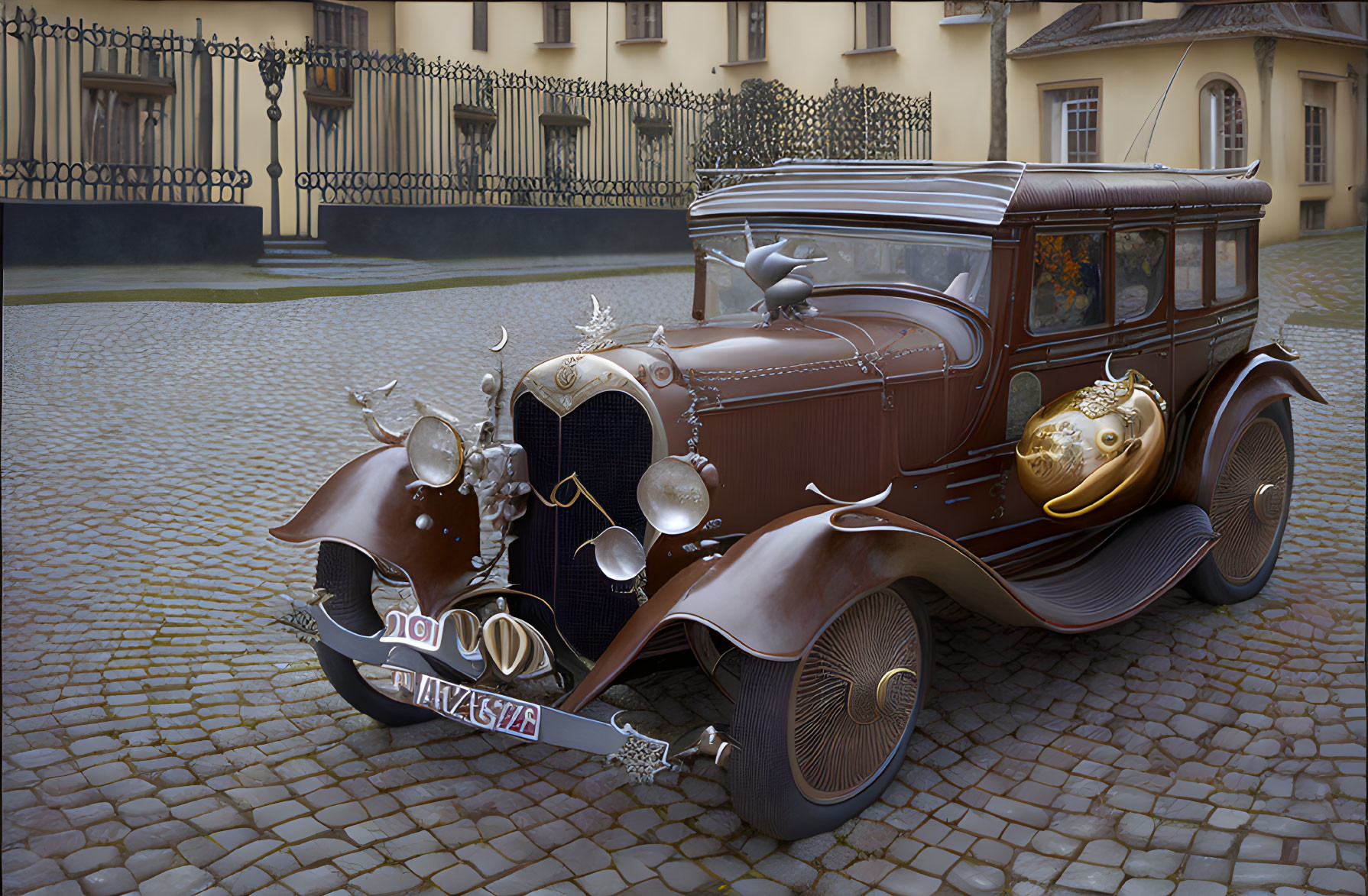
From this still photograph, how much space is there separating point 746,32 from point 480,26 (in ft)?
16.5

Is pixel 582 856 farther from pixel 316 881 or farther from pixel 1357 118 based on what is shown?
pixel 1357 118

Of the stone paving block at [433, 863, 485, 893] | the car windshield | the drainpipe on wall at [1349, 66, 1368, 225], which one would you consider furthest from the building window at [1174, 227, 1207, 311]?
the drainpipe on wall at [1349, 66, 1368, 225]

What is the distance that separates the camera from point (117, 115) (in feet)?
48.1

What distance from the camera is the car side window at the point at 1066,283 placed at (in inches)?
167

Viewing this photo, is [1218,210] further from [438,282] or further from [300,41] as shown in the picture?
[300,41]

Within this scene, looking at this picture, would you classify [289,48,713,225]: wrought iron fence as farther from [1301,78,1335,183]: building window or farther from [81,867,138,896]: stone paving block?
[81,867,138,896]: stone paving block

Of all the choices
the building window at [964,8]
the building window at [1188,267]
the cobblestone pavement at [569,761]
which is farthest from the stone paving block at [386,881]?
the building window at [964,8]

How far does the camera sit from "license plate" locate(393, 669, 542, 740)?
→ 9.85 feet

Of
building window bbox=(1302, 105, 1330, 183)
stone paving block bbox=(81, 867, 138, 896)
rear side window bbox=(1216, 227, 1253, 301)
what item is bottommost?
stone paving block bbox=(81, 867, 138, 896)

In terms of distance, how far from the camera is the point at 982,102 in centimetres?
1705

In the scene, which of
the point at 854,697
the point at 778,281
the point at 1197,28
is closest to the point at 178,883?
the point at 854,697

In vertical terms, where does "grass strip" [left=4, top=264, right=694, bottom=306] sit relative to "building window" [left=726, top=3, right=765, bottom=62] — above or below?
below

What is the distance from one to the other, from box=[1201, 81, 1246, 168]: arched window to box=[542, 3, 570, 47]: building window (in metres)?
11.4

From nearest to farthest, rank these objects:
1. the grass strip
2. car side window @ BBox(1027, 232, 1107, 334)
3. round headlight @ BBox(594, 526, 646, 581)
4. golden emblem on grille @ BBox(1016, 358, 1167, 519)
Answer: round headlight @ BBox(594, 526, 646, 581), golden emblem on grille @ BBox(1016, 358, 1167, 519), car side window @ BBox(1027, 232, 1107, 334), the grass strip
